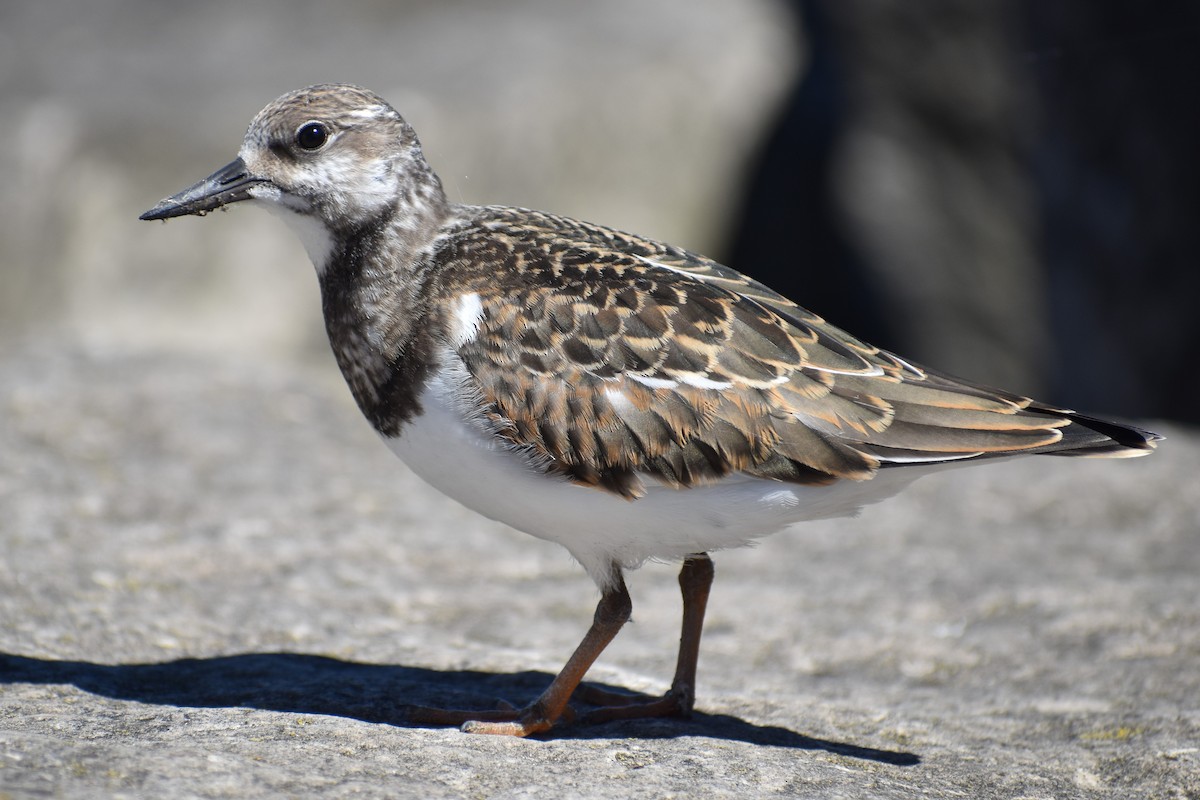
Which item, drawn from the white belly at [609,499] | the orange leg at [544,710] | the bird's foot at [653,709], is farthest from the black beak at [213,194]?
Result: the bird's foot at [653,709]

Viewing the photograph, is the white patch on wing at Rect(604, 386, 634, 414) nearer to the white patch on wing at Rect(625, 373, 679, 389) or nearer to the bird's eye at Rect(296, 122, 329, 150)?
the white patch on wing at Rect(625, 373, 679, 389)

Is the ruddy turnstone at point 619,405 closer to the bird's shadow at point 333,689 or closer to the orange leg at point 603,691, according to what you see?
the orange leg at point 603,691

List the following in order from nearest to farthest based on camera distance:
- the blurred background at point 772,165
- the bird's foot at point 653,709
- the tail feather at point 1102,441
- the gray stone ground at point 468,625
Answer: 1. the gray stone ground at point 468,625
2. the tail feather at point 1102,441
3. the bird's foot at point 653,709
4. the blurred background at point 772,165

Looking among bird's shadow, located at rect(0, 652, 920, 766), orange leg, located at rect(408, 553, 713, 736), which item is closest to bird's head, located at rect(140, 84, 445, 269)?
bird's shadow, located at rect(0, 652, 920, 766)

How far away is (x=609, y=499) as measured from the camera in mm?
4098

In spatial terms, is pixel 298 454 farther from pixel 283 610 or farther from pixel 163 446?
pixel 283 610

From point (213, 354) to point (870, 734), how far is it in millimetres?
4971

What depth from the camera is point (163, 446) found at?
6723mm

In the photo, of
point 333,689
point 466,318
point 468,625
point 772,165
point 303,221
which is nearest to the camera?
point 466,318

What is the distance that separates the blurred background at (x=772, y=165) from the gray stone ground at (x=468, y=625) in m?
2.40

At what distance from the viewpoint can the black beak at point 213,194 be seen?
14.9 feet

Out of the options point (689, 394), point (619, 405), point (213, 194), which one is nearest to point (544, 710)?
point (619, 405)

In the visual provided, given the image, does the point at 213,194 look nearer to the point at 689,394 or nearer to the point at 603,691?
the point at 689,394

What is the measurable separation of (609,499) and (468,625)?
63.4 inches
